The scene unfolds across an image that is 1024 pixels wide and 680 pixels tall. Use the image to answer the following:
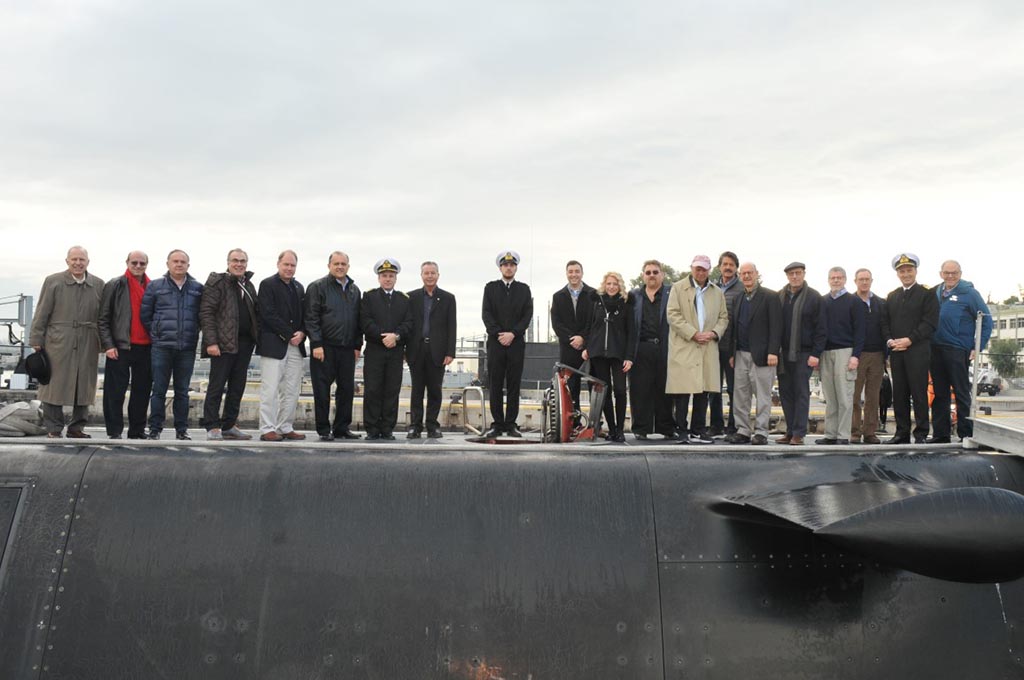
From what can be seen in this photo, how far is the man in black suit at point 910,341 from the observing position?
28.0 feet

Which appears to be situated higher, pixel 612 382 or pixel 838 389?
pixel 612 382

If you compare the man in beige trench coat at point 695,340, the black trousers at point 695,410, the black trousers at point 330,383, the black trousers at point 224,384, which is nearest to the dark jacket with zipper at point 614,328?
the man in beige trench coat at point 695,340

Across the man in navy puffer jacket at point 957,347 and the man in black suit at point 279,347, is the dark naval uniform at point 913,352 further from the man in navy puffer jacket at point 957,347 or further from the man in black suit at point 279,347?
the man in black suit at point 279,347

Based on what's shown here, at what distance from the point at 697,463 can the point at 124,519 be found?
2596 millimetres

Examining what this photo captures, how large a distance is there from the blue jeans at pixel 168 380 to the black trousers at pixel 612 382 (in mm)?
4185

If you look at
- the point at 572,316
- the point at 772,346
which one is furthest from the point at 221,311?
the point at 772,346

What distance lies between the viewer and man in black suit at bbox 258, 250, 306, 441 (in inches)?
354

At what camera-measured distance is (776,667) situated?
3.57 m

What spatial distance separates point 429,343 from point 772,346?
3794 millimetres

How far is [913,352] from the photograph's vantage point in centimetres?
869

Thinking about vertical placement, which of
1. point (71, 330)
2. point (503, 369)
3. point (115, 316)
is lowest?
point (503, 369)

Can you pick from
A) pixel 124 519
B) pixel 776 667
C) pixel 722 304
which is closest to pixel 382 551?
pixel 124 519

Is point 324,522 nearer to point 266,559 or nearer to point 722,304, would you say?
point 266,559

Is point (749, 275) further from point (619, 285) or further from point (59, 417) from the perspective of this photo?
point (59, 417)
